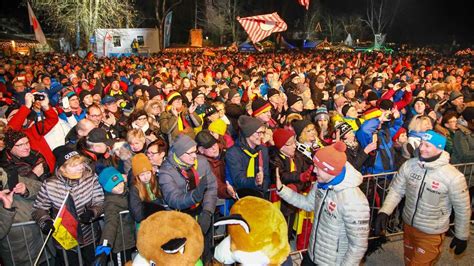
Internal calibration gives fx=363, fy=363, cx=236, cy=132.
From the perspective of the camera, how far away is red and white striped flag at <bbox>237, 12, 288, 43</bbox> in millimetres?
14250

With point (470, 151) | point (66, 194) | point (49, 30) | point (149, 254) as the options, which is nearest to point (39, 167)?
point (66, 194)

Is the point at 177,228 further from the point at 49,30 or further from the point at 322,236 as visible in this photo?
the point at 49,30

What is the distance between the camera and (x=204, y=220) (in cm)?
373

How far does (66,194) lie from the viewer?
3.84 m

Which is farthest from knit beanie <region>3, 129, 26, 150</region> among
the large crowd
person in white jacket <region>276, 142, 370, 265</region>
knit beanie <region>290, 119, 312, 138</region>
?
knit beanie <region>290, 119, 312, 138</region>

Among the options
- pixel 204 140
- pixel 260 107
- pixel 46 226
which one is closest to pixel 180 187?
pixel 204 140

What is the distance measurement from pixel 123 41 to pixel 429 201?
38745mm

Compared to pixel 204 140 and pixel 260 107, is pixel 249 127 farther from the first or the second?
pixel 260 107

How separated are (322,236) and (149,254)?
1.69 metres

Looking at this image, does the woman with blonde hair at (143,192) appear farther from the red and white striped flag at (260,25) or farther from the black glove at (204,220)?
the red and white striped flag at (260,25)

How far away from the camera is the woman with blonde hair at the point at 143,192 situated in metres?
3.76

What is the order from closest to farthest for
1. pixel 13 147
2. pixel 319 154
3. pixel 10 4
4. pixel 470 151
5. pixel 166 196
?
1. pixel 319 154
2. pixel 166 196
3. pixel 13 147
4. pixel 470 151
5. pixel 10 4

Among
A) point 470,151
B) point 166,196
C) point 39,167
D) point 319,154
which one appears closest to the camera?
point 319,154

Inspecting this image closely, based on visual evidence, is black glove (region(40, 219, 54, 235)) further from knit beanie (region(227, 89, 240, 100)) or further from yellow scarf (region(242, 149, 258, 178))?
knit beanie (region(227, 89, 240, 100))
